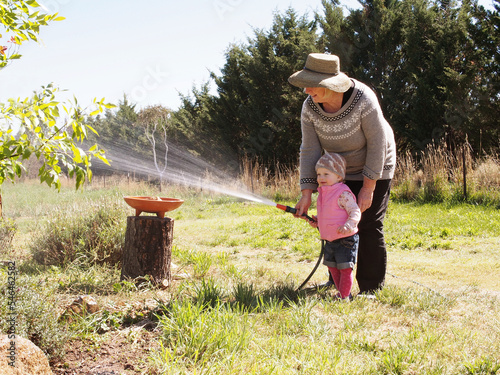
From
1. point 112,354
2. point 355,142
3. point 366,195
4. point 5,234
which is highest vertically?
point 355,142

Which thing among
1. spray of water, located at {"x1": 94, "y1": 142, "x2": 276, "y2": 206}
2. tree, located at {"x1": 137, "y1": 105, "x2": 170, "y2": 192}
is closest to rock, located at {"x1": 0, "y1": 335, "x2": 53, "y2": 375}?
spray of water, located at {"x1": 94, "y1": 142, "x2": 276, "y2": 206}

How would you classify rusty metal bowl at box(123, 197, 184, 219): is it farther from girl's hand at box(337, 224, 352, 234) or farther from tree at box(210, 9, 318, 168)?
tree at box(210, 9, 318, 168)

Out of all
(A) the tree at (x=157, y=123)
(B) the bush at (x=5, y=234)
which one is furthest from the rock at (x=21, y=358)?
(A) the tree at (x=157, y=123)

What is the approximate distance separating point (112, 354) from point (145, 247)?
4.39 feet

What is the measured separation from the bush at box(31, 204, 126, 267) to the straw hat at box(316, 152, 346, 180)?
7.89 ft

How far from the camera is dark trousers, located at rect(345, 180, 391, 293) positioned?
3346mm

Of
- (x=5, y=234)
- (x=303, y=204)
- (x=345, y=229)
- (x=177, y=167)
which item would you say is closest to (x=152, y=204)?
(x=303, y=204)

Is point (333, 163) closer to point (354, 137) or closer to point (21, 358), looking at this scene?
point (354, 137)

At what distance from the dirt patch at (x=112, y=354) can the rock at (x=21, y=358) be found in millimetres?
240

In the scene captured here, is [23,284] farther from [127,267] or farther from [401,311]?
[401,311]

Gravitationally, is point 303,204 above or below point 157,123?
below

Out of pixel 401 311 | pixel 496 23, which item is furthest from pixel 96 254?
pixel 496 23

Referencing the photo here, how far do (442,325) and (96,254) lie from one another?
3.21 meters

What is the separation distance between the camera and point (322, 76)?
119 inches
